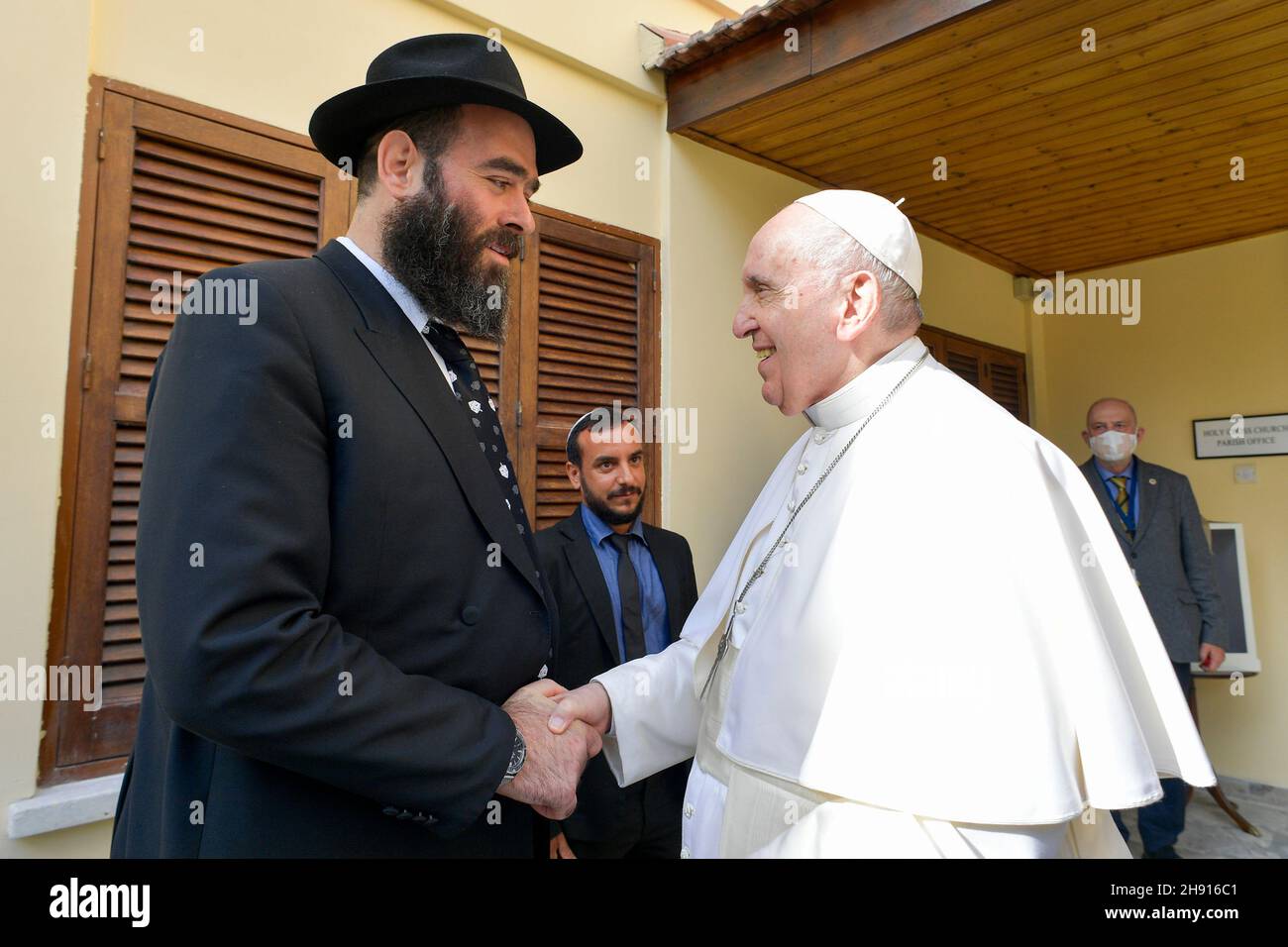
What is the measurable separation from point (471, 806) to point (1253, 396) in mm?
6706

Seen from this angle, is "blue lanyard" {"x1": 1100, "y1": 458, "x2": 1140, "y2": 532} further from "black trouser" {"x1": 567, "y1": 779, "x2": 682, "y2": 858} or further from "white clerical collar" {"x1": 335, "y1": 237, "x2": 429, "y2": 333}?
"white clerical collar" {"x1": 335, "y1": 237, "x2": 429, "y2": 333}

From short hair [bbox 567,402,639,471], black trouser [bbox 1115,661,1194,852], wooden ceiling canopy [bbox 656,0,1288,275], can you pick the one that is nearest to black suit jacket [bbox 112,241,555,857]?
short hair [bbox 567,402,639,471]

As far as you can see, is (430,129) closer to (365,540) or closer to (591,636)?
(365,540)

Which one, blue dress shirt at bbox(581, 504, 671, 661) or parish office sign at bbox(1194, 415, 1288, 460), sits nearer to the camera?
blue dress shirt at bbox(581, 504, 671, 661)

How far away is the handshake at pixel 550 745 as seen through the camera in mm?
1447

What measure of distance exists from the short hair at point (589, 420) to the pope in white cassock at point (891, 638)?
1651 millimetres

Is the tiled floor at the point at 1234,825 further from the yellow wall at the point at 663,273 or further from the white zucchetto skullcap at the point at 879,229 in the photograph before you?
the white zucchetto skullcap at the point at 879,229

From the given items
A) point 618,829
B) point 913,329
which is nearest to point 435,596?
point 913,329

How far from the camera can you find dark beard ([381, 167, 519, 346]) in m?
1.60

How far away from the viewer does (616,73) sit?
4.05 m

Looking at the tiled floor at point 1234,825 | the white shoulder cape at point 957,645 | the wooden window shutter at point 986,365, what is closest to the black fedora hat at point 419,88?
the white shoulder cape at point 957,645

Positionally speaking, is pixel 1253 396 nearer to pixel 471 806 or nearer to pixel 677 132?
pixel 677 132

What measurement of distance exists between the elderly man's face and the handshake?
37.5 inches

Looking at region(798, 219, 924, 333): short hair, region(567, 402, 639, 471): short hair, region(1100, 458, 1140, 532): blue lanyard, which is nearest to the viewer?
region(798, 219, 924, 333): short hair
